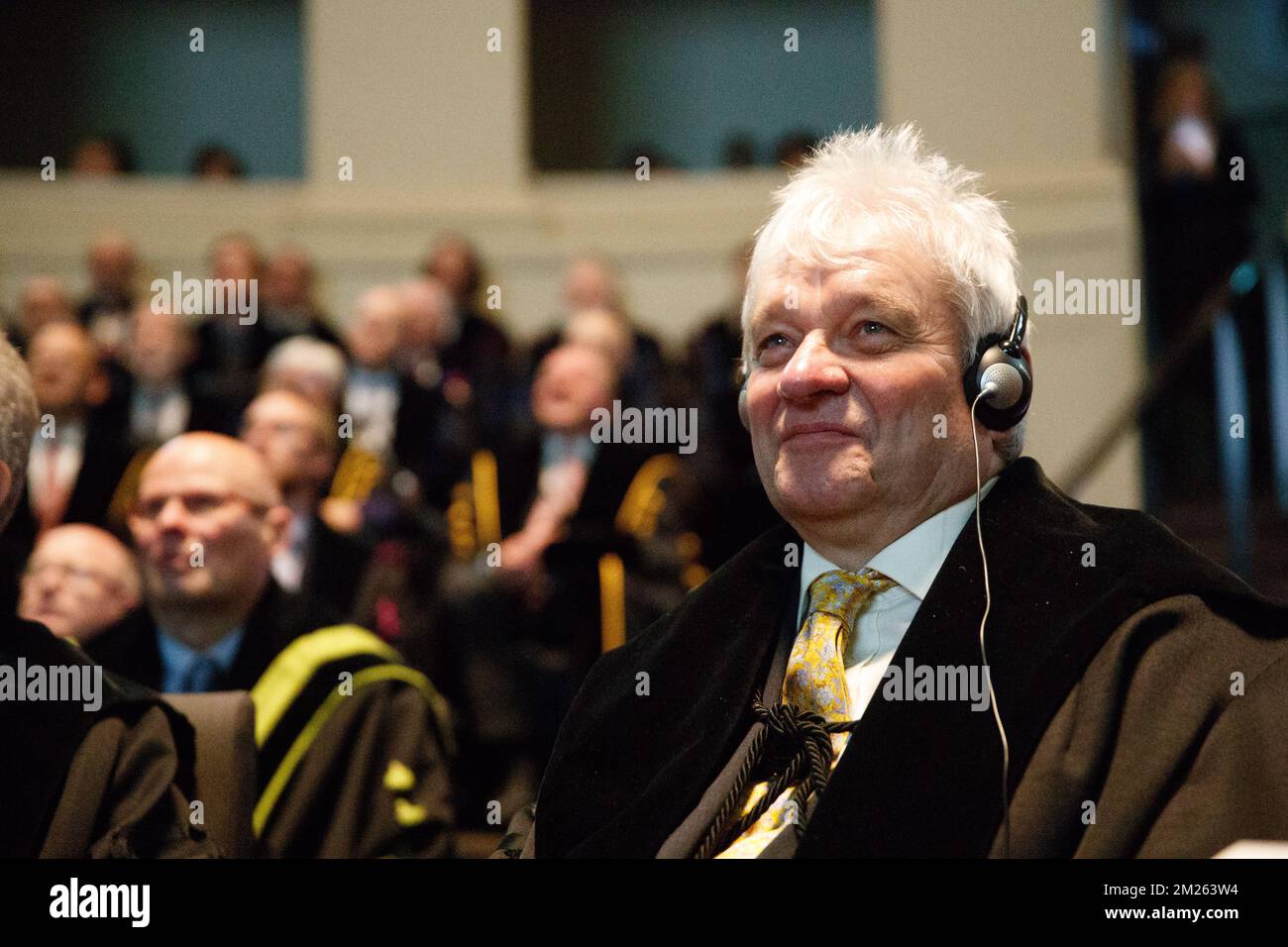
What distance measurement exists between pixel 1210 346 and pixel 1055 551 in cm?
446

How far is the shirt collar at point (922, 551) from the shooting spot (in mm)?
→ 2369

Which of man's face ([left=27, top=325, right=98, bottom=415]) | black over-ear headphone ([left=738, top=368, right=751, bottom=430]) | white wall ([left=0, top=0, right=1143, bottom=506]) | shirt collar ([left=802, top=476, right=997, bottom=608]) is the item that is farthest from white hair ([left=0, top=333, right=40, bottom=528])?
white wall ([left=0, top=0, right=1143, bottom=506])

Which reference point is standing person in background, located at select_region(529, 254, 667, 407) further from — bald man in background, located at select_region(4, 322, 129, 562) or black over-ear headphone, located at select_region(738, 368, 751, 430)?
black over-ear headphone, located at select_region(738, 368, 751, 430)

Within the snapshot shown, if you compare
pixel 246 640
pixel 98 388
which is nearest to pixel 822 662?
pixel 246 640

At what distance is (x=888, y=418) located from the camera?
2.36 m

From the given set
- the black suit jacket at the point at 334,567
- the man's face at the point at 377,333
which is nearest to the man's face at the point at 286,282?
the man's face at the point at 377,333

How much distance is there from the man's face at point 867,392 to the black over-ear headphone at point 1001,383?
34 mm

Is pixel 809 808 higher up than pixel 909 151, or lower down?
lower down

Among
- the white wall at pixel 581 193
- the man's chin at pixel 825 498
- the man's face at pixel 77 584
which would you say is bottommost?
the man's face at pixel 77 584

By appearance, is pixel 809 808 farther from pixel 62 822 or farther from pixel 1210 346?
pixel 1210 346

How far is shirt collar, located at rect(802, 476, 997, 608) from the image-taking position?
7.77ft

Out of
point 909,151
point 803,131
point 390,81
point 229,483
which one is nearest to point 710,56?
point 803,131

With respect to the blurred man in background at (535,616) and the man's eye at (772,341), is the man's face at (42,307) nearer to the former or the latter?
the blurred man in background at (535,616)

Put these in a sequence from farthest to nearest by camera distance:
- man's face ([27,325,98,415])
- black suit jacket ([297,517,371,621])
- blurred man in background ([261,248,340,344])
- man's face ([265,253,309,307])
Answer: man's face ([265,253,309,307]) < blurred man in background ([261,248,340,344]) < man's face ([27,325,98,415]) < black suit jacket ([297,517,371,621])
